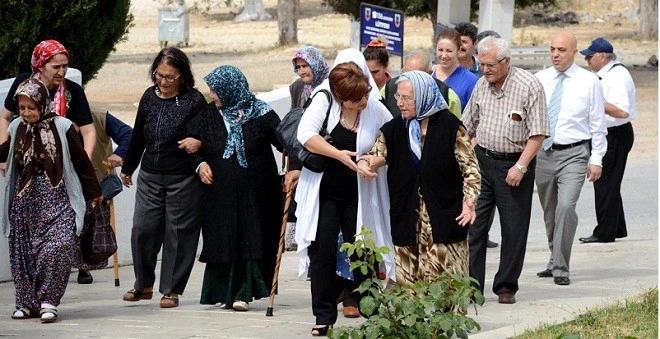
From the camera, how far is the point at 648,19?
1927 inches

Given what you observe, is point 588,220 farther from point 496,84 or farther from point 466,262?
point 466,262

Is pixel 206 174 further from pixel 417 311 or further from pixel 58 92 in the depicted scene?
pixel 417 311

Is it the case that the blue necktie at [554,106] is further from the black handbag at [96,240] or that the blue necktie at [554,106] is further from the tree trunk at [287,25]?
the tree trunk at [287,25]

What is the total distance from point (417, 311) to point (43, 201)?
10.4ft

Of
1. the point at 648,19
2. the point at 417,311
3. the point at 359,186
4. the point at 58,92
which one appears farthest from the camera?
the point at 648,19

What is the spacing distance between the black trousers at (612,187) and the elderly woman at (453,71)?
2948 mm

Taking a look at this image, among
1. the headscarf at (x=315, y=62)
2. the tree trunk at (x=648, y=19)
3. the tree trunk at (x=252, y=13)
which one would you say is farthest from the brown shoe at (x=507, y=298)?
the tree trunk at (x=252, y=13)

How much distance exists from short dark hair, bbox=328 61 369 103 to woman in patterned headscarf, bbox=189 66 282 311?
1026 mm

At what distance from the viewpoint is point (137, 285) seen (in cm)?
973

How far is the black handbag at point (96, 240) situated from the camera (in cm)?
909

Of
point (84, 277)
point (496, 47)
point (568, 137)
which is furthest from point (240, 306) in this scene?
point (568, 137)

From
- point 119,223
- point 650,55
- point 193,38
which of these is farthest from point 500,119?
point 193,38

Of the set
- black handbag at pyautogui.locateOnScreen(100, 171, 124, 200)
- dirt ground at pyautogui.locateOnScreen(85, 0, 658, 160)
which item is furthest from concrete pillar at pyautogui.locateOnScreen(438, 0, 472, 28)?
black handbag at pyautogui.locateOnScreen(100, 171, 124, 200)

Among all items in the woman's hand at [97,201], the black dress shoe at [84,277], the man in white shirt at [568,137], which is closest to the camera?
the woman's hand at [97,201]
